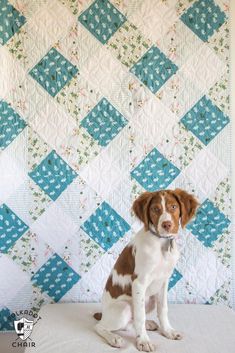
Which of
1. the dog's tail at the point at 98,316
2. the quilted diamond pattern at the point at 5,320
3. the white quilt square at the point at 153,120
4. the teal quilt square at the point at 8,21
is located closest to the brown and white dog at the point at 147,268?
the dog's tail at the point at 98,316

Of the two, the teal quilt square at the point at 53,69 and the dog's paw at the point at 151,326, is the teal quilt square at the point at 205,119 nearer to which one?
the teal quilt square at the point at 53,69

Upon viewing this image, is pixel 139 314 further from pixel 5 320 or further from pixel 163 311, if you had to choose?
pixel 5 320

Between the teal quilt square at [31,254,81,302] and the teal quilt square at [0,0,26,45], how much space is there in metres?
1.12

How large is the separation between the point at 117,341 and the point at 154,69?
1.24 m

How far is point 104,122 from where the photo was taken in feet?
6.20

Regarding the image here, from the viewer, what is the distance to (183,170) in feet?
6.23

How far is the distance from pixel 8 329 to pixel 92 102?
3.96 feet

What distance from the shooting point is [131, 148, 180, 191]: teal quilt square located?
1.89m

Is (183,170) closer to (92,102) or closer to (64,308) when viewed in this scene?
(92,102)

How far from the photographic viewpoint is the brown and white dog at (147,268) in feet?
4.58

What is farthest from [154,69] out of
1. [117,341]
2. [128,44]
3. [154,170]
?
[117,341]

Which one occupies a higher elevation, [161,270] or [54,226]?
[161,270]

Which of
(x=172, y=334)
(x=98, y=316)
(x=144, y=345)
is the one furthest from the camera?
(x=98, y=316)

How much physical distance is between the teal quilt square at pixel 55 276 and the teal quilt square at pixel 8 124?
622mm
